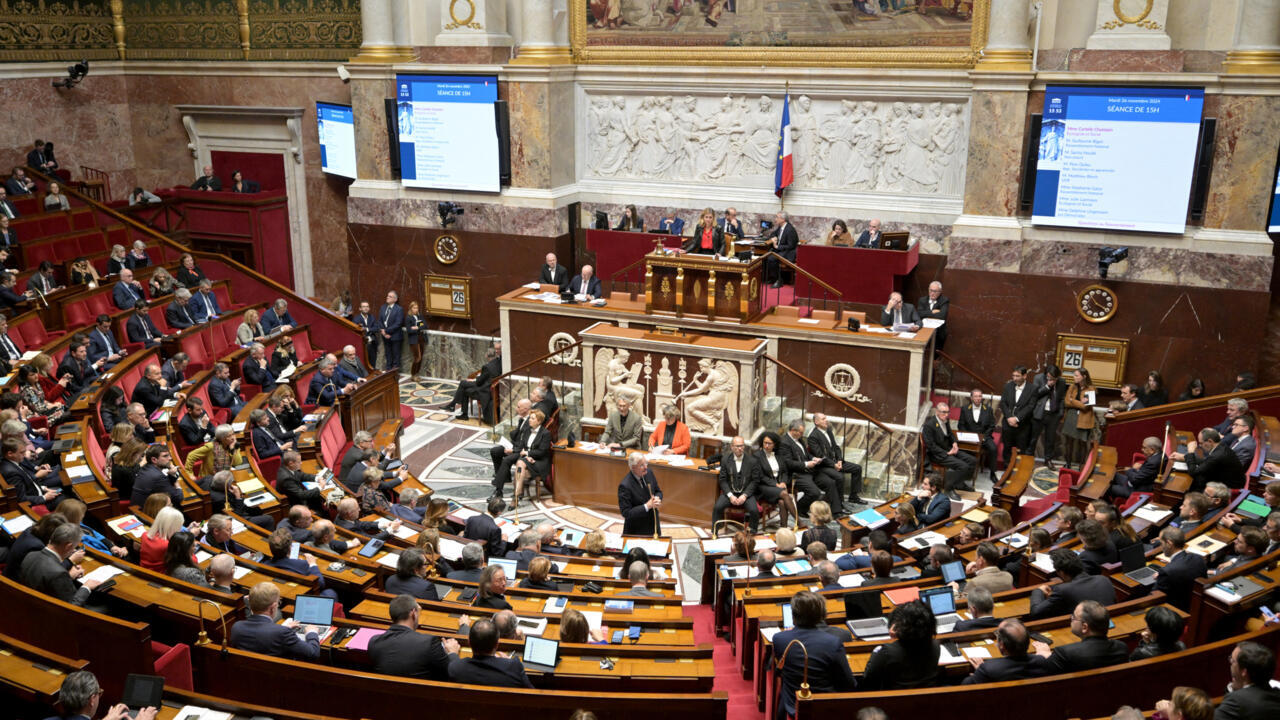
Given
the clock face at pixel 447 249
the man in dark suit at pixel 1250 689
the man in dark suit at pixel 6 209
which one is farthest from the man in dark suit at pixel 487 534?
the man in dark suit at pixel 6 209

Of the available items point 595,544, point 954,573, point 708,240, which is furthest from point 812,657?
point 708,240

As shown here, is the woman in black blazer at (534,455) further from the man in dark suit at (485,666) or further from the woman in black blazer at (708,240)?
the man in dark suit at (485,666)

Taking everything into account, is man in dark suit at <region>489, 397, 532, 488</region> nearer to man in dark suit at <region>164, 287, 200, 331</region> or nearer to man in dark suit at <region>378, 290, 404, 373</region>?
man in dark suit at <region>378, 290, 404, 373</region>

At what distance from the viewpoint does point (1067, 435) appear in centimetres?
1267

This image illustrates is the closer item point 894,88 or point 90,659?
point 90,659

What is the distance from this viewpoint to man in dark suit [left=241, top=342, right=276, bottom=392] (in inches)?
494

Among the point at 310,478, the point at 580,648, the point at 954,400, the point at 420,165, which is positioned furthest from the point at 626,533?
the point at 420,165

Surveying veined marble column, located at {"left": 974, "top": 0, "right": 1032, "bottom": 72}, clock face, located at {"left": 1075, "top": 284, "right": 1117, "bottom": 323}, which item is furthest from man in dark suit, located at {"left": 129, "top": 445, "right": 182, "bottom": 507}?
clock face, located at {"left": 1075, "top": 284, "right": 1117, "bottom": 323}

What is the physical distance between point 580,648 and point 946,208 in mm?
9945

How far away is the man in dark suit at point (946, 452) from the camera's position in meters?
11.4

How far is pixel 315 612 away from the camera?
6.17 m

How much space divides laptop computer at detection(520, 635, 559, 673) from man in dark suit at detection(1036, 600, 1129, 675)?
271cm

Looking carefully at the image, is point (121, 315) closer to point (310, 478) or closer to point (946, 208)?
point (310, 478)

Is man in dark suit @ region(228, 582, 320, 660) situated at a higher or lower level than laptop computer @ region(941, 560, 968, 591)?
higher
